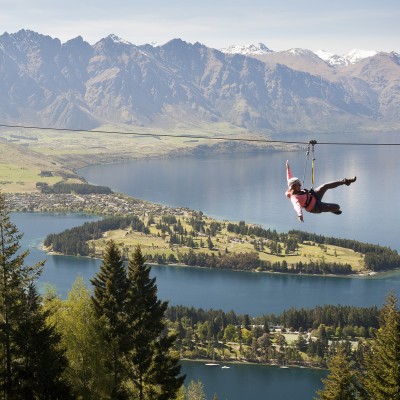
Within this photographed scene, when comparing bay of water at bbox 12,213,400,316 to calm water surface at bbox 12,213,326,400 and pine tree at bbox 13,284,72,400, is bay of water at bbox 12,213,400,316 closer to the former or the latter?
calm water surface at bbox 12,213,326,400

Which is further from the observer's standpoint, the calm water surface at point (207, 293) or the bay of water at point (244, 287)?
the bay of water at point (244, 287)

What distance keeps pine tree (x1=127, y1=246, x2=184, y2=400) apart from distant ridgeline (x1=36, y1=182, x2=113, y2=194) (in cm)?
14862

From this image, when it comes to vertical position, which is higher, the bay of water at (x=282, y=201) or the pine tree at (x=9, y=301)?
the bay of water at (x=282, y=201)

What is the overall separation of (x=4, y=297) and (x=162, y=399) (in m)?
7.05

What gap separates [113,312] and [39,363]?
3.95m

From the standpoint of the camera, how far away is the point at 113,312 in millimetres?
21906

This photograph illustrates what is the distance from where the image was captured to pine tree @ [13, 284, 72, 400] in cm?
1850

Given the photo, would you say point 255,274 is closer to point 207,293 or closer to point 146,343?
point 207,293

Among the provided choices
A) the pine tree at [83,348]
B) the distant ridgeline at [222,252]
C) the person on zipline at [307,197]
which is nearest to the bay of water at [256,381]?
the distant ridgeline at [222,252]

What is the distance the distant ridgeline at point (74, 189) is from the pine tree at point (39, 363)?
151m

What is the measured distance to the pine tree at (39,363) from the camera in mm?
18500

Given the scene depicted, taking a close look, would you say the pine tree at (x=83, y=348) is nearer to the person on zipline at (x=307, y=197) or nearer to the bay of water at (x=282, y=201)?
the person on zipline at (x=307, y=197)

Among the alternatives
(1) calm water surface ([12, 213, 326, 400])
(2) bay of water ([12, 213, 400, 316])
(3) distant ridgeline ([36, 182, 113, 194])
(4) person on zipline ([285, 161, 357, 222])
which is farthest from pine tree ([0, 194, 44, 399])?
(3) distant ridgeline ([36, 182, 113, 194])

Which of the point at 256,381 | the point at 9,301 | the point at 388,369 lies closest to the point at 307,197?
the point at 9,301
